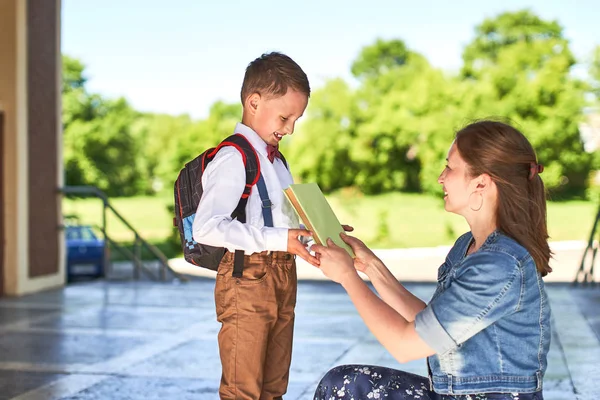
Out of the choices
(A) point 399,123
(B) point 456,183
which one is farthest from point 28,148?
(A) point 399,123

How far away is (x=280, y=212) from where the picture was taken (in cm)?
301

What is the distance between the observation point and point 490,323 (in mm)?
2219

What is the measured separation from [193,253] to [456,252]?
0.93 meters

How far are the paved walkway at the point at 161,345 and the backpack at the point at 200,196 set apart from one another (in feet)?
6.47

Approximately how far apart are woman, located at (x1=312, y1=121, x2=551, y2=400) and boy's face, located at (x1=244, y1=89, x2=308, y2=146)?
2.19 feet

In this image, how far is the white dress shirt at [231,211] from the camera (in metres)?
2.82

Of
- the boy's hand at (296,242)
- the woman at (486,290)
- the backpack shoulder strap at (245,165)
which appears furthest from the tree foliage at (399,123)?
the woman at (486,290)

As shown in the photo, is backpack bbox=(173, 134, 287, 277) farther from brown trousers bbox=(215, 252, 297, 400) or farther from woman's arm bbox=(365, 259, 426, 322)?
woman's arm bbox=(365, 259, 426, 322)

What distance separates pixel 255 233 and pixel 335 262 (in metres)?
0.51

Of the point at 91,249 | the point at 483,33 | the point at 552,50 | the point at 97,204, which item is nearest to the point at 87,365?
the point at 91,249

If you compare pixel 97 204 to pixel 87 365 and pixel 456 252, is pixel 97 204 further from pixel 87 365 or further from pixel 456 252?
pixel 456 252

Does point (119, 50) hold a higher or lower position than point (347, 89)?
higher

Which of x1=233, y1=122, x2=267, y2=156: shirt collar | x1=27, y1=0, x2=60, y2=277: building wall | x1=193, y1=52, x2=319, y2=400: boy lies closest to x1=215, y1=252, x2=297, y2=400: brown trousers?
x1=193, y1=52, x2=319, y2=400: boy

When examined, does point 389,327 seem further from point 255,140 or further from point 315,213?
point 255,140
